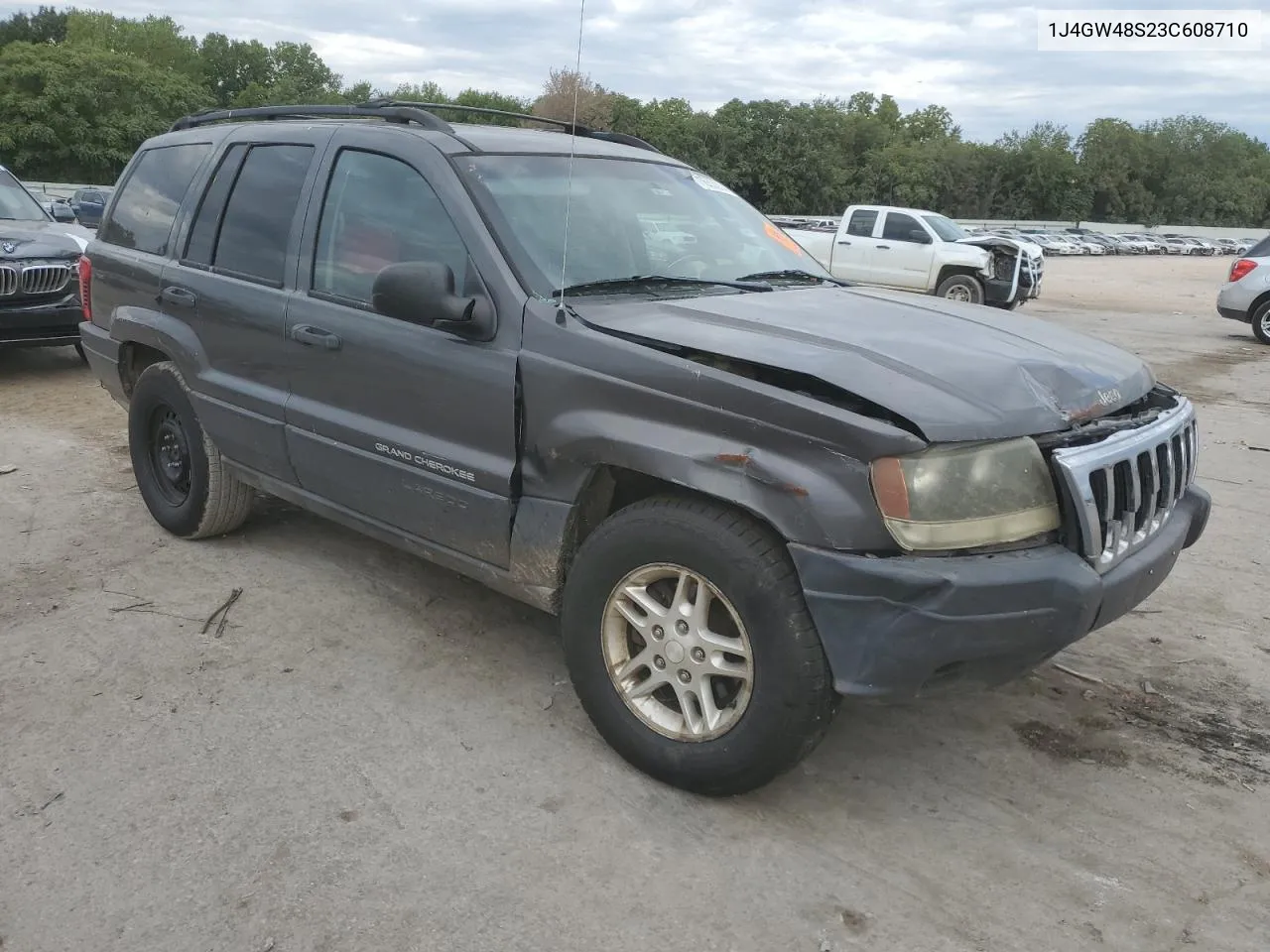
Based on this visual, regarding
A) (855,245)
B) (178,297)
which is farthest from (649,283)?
(855,245)

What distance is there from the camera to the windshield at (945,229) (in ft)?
55.2

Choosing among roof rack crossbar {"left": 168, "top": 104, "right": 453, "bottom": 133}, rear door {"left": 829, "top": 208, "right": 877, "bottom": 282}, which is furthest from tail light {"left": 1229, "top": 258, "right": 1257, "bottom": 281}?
roof rack crossbar {"left": 168, "top": 104, "right": 453, "bottom": 133}

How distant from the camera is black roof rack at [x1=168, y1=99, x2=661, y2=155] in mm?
3771

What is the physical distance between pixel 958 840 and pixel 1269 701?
1.61 metres

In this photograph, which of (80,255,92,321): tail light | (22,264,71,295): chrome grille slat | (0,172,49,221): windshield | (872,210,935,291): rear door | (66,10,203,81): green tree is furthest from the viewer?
(66,10,203,81): green tree

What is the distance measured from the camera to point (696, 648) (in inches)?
109

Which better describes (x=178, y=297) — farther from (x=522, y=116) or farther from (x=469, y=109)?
(x=522, y=116)

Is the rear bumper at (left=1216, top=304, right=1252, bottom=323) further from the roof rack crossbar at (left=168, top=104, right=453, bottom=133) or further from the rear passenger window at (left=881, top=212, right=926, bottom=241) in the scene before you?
the roof rack crossbar at (left=168, top=104, right=453, bottom=133)

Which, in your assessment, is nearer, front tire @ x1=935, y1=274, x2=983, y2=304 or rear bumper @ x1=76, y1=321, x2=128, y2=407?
rear bumper @ x1=76, y1=321, x2=128, y2=407

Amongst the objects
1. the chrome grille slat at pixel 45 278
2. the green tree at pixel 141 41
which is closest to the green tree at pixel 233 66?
the green tree at pixel 141 41

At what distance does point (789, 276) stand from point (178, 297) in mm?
2605

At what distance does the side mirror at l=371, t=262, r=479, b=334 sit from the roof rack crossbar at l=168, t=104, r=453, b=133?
87 centimetres

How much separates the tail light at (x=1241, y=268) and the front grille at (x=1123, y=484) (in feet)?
45.9

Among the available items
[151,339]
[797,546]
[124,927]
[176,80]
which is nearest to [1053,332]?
[797,546]
